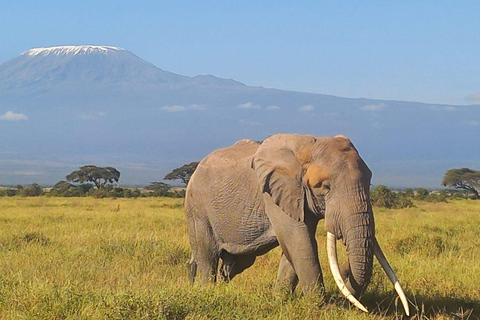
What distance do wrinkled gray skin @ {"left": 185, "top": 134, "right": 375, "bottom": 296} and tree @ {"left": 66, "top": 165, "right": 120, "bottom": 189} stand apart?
55983 millimetres

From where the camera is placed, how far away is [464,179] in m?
54.9

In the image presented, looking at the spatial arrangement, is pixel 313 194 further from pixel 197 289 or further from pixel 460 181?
pixel 460 181

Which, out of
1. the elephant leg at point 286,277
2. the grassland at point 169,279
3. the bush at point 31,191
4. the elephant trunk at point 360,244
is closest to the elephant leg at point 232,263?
the grassland at point 169,279

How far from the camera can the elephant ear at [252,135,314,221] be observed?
20.5ft

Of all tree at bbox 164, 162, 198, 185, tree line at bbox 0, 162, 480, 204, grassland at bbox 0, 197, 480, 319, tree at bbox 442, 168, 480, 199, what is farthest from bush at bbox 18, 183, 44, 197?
tree at bbox 442, 168, 480, 199

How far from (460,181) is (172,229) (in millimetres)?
44867

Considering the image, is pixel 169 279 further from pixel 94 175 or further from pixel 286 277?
pixel 94 175

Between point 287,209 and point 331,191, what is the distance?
21.6 inches

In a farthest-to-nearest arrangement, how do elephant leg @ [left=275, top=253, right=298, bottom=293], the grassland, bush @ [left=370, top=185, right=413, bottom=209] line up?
bush @ [left=370, top=185, right=413, bottom=209]
elephant leg @ [left=275, top=253, right=298, bottom=293]
the grassland

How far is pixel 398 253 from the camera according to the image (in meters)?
10.9

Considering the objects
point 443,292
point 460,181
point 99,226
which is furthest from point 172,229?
point 460,181

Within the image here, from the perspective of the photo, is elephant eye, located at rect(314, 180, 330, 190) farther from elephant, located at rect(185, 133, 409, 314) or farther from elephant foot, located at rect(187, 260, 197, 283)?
elephant foot, located at rect(187, 260, 197, 283)

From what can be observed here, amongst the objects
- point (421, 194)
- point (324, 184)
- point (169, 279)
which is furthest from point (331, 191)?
point (421, 194)

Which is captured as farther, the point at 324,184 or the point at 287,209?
the point at 287,209
